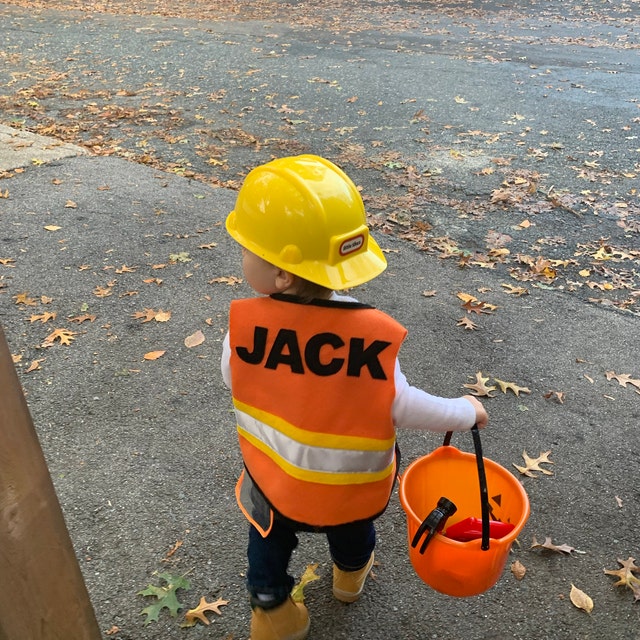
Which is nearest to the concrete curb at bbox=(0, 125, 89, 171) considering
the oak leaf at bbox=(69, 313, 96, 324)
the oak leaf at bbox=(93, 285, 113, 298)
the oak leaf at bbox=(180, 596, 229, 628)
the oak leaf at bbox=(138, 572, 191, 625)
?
the oak leaf at bbox=(93, 285, 113, 298)

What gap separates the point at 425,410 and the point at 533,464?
5.21ft

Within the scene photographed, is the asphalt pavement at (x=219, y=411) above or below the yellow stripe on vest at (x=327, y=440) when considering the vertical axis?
below

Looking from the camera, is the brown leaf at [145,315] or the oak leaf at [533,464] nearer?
the oak leaf at [533,464]

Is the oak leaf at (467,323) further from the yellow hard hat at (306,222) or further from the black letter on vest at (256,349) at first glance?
the black letter on vest at (256,349)

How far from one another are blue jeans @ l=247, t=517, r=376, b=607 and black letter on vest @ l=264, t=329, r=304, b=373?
0.51m

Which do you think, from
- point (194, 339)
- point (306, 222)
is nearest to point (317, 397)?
point (306, 222)

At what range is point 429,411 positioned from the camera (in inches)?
72.1

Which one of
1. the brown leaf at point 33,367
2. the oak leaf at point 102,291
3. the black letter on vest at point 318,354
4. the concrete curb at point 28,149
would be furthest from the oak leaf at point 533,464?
the concrete curb at point 28,149

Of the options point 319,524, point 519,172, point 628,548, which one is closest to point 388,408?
point 319,524

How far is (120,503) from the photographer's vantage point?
9.44ft

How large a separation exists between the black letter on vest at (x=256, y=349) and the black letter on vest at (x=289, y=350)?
0.10ft

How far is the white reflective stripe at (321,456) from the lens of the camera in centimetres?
181

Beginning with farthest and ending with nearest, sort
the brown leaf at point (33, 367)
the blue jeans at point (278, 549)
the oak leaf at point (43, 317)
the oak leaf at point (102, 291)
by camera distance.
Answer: the oak leaf at point (102, 291), the oak leaf at point (43, 317), the brown leaf at point (33, 367), the blue jeans at point (278, 549)

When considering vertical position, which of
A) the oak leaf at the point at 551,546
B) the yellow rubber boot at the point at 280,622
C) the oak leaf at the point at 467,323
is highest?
the yellow rubber boot at the point at 280,622
